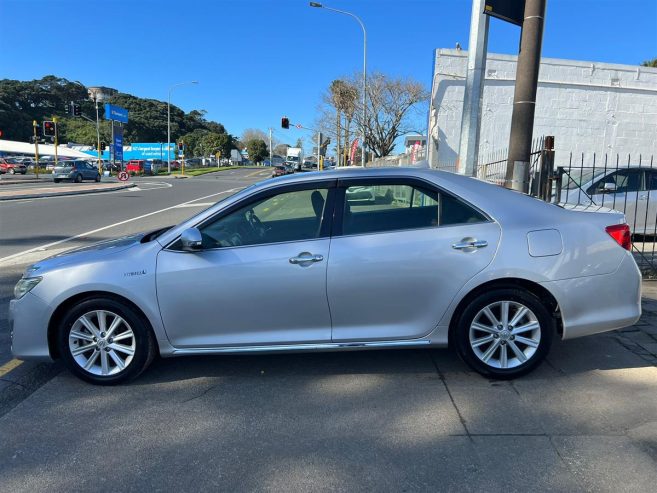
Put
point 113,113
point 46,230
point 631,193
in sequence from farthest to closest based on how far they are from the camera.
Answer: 1. point 113,113
2. point 46,230
3. point 631,193

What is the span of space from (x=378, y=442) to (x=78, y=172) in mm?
39597

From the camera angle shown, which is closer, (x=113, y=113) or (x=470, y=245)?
(x=470, y=245)

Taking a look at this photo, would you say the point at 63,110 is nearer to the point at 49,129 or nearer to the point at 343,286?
the point at 49,129

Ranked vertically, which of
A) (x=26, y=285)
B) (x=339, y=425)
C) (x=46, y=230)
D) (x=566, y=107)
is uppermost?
(x=566, y=107)

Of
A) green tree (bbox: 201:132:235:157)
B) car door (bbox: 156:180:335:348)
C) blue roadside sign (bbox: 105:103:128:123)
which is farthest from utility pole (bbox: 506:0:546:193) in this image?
green tree (bbox: 201:132:235:157)

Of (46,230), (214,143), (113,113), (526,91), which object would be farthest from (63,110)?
(526,91)

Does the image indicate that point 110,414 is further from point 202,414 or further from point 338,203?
point 338,203

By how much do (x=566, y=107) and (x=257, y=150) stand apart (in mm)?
124834

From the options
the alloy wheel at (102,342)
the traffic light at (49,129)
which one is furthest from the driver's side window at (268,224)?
the traffic light at (49,129)

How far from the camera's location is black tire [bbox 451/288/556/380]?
373 centimetres

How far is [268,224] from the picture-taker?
409 cm

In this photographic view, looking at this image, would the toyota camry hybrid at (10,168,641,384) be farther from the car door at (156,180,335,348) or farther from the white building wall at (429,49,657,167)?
the white building wall at (429,49,657,167)

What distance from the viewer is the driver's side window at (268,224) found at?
3803 mm

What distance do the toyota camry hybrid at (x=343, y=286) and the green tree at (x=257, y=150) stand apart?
13693 cm
